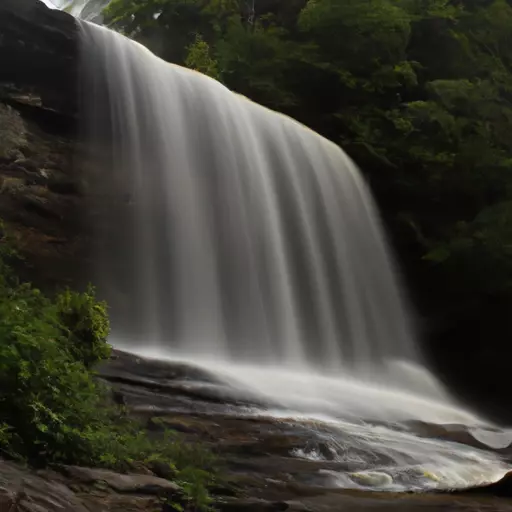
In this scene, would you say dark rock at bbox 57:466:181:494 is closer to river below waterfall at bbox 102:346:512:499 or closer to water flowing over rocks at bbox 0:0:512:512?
water flowing over rocks at bbox 0:0:512:512

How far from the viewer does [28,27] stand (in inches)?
358

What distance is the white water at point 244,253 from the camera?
8461 mm

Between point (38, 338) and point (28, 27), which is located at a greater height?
point (28, 27)

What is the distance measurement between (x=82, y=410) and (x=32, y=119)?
5582 mm

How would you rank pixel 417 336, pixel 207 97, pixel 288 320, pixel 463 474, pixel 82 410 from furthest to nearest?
1. pixel 417 336
2. pixel 207 97
3. pixel 288 320
4. pixel 463 474
5. pixel 82 410

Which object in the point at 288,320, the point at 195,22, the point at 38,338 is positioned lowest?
the point at 288,320

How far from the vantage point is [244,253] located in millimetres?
9641

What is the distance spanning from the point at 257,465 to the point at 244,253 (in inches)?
199

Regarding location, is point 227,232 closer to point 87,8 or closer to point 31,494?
point 31,494

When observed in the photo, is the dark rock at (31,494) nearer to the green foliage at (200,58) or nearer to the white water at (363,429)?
the white water at (363,429)

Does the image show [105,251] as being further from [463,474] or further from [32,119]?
[463,474]

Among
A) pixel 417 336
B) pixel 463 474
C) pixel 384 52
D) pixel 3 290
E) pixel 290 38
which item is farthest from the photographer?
pixel 290 38

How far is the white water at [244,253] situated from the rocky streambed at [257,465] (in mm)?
685

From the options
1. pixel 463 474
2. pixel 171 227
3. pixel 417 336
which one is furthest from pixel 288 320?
pixel 463 474
